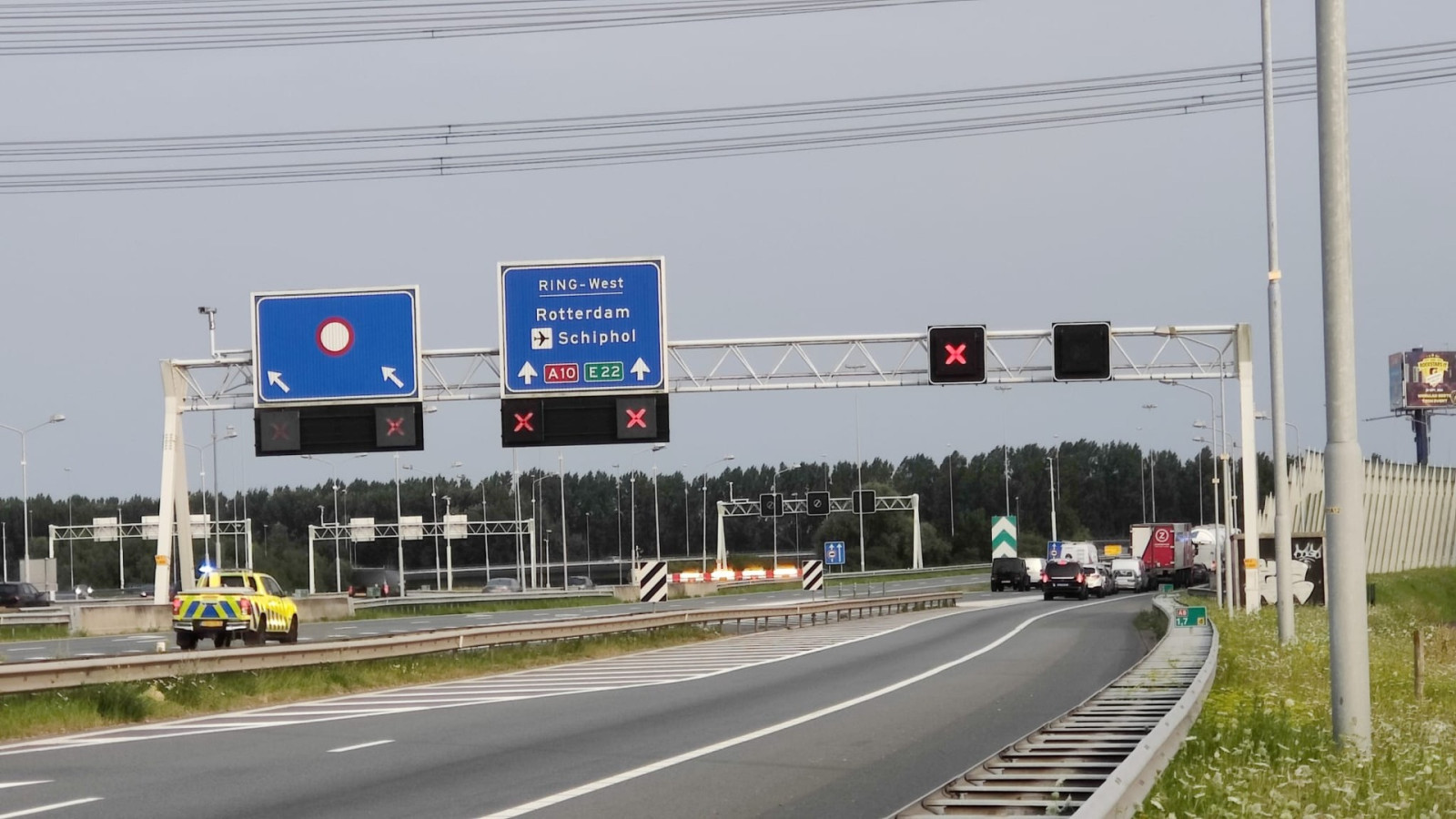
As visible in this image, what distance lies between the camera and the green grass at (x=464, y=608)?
67688 mm

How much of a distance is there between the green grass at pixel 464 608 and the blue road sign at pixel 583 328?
26500 millimetres

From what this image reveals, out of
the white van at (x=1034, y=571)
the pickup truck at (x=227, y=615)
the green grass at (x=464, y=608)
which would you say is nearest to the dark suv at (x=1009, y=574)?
the white van at (x=1034, y=571)

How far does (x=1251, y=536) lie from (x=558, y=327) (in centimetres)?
1642

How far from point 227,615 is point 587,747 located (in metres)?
22.5

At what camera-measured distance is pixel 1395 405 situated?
514ft

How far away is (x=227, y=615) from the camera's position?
122 ft

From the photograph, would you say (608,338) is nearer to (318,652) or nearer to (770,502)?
(318,652)

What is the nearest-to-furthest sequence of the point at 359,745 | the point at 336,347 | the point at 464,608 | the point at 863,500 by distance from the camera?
the point at 359,745 → the point at 336,347 → the point at 464,608 → the point at 863,500

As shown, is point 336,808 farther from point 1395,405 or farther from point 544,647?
point 1395,405

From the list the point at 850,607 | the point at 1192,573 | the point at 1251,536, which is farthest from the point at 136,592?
the point at 1251,536

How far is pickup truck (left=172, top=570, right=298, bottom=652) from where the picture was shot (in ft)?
120

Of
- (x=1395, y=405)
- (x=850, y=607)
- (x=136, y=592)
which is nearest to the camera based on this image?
(x=850, y=607)

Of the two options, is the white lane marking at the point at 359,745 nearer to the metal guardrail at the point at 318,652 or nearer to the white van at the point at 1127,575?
the metal guardrail at the point at 318,652

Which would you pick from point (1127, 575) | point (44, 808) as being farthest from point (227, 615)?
point (1127, 575)
